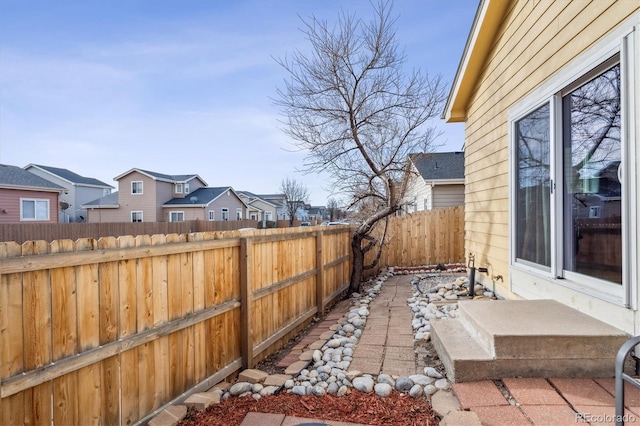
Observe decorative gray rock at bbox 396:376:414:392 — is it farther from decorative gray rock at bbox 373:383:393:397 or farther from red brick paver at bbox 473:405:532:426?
red brick paver at bbox 473:405:532:426

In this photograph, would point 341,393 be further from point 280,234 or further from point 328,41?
point 328,41

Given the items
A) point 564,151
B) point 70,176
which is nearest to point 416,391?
point 564,151

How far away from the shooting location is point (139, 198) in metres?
26.9

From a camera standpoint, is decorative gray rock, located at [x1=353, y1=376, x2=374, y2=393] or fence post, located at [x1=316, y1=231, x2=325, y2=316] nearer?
decorative gray rock, located at [x1=353, y1=376, x2=374, y2=393]

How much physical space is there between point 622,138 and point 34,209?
22150 millimetres

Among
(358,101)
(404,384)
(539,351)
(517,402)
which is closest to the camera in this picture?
(517,402)

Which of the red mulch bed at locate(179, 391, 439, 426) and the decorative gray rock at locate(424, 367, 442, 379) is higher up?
the decorative gray rock at locate(424, 367, 442, 379)

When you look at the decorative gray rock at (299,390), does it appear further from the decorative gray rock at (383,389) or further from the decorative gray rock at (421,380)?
the decorative gray rock at (421,380)

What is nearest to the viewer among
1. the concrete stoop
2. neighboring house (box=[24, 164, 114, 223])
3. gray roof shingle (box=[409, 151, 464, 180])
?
the concrete stoop

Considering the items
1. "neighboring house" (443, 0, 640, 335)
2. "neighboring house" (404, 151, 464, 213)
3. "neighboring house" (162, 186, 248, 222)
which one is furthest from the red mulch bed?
"neighboring house" (162, 186, 248, 222)

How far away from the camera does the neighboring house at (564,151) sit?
7.92ft

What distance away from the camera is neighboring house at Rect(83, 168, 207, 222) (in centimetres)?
2667

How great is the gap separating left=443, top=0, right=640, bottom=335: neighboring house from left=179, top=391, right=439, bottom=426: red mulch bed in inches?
59.2

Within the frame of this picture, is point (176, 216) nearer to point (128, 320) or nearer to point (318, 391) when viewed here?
point (128, 320)
